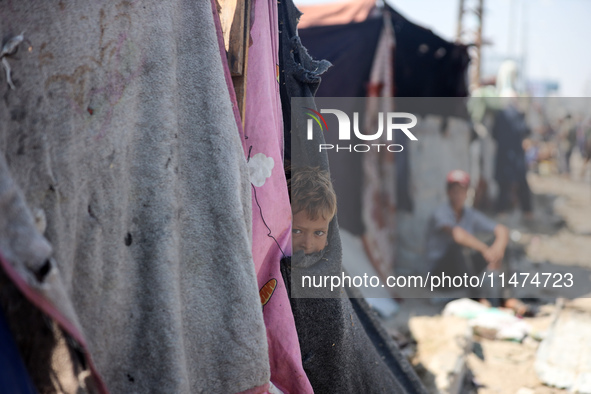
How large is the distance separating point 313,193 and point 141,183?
0.57m

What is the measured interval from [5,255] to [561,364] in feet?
10.6

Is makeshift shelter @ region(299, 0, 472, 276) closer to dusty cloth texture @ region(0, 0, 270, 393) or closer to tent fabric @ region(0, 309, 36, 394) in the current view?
dusty cloth texture @ region(0, 0, 270, 393)

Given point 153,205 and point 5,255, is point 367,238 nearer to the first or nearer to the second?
point 153,205

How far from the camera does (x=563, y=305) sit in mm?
3686

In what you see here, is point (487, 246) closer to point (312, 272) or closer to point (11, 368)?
point (312, 272)

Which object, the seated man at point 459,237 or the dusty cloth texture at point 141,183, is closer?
the dusty cloth texture at point 141,183

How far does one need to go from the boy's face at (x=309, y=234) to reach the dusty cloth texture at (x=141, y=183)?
378 millimetres

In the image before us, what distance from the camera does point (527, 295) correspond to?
436cm

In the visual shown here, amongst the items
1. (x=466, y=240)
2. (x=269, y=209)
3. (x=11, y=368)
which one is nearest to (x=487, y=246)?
(x=466, y=240)

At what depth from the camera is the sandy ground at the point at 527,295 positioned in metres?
2.89

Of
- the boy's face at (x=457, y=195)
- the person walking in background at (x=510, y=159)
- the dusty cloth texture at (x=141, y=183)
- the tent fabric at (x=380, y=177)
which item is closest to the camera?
the dusty cloth texture at (x=141, y=183)

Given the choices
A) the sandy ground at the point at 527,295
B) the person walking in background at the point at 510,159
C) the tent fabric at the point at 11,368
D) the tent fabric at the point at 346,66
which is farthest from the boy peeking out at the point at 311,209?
the person walking in background at the point at 510,159

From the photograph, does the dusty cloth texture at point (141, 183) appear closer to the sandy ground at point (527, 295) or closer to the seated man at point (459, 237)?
the sandy ground at point (527, 295)

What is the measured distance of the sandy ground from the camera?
2.89 metres
